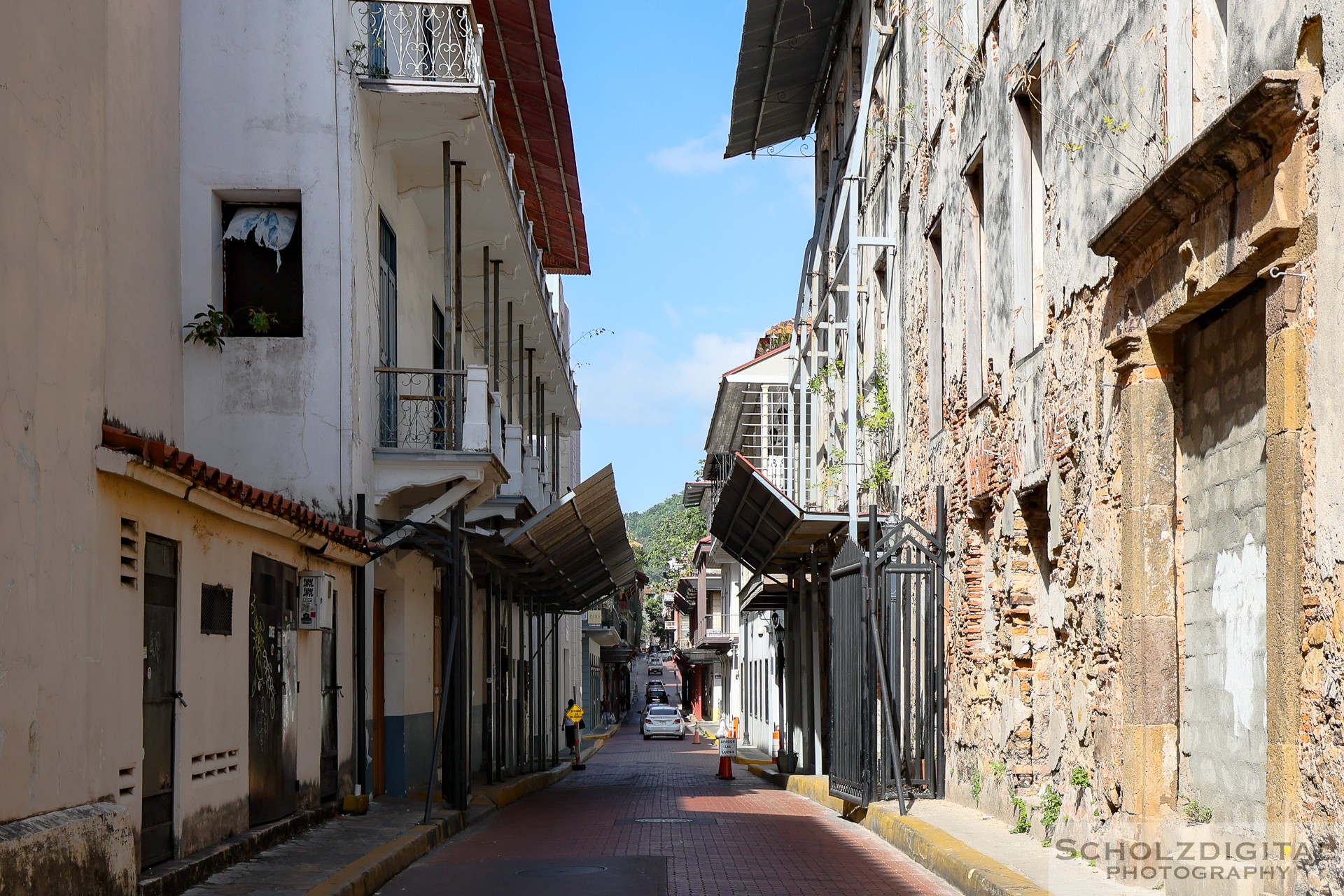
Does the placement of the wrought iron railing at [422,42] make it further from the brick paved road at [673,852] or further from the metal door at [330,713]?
the brick paved road at [673,852]

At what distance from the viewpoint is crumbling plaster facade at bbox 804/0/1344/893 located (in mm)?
6559

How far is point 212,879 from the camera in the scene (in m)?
9.93

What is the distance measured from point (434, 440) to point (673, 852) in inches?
244

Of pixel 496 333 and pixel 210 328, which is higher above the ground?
pixel 496 333

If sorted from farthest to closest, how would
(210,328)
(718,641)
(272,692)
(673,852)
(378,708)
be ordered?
(718,641), (378,708), (210,328), (673,852), (272,692)

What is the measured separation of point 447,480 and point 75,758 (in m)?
8.39

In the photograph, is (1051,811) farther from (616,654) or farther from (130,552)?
(616,654)

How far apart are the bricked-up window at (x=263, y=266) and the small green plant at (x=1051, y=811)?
29.0ft


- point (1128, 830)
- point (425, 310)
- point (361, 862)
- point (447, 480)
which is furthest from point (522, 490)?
A: point (1128, 830)

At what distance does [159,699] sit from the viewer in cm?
966

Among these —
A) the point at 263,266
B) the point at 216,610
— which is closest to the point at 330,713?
the point at 216,610

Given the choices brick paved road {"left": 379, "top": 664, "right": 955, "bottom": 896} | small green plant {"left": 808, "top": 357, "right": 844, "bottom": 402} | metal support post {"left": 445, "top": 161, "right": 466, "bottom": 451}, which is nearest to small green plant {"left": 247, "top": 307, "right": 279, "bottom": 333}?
metal support post {"left": 445, "top": 161, "right": 466, "bottom": 451}

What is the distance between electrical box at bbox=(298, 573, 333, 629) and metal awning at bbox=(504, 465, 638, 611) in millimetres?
6166

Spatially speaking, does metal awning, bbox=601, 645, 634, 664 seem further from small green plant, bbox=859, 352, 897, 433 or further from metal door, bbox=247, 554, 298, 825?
metal door, bbox=247, 554, 298, 825
